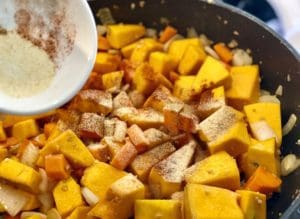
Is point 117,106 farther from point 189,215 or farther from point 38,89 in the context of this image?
point 189,215

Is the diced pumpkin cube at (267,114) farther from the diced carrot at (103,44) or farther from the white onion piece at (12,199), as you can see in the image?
the white onion piece at (12,199)

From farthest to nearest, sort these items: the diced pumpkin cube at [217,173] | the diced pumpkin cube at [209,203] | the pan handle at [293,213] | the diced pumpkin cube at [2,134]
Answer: the diced pumpkin cube at [2,134], the diced pumpkin cube at [217,173], the diced pumpkin cube at [209,203], the pan handle at [293,213]

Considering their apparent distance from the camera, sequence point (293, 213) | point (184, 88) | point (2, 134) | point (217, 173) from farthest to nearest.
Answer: point (184, 88) < point (2, 134) < point (217, 173) < point (293, 213)

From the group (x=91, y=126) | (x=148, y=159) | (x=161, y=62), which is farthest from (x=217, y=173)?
(x=161, y=62)

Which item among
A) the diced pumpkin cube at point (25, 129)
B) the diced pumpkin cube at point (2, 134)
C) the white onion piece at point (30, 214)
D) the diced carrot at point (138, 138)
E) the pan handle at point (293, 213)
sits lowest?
the white onion piece at point (30, 214)

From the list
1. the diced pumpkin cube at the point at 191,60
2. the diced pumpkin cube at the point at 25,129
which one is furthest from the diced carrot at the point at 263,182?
the diced pumpkin cube at the point at 25,129

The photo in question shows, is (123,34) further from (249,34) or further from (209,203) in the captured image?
(209,203)

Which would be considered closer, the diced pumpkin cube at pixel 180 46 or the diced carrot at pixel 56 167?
the diced carrot at pixel 56 167

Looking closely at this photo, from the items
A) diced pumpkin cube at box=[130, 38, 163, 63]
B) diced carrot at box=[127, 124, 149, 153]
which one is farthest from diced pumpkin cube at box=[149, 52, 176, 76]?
diced carrot at box=[127, 124, 149, 153]
